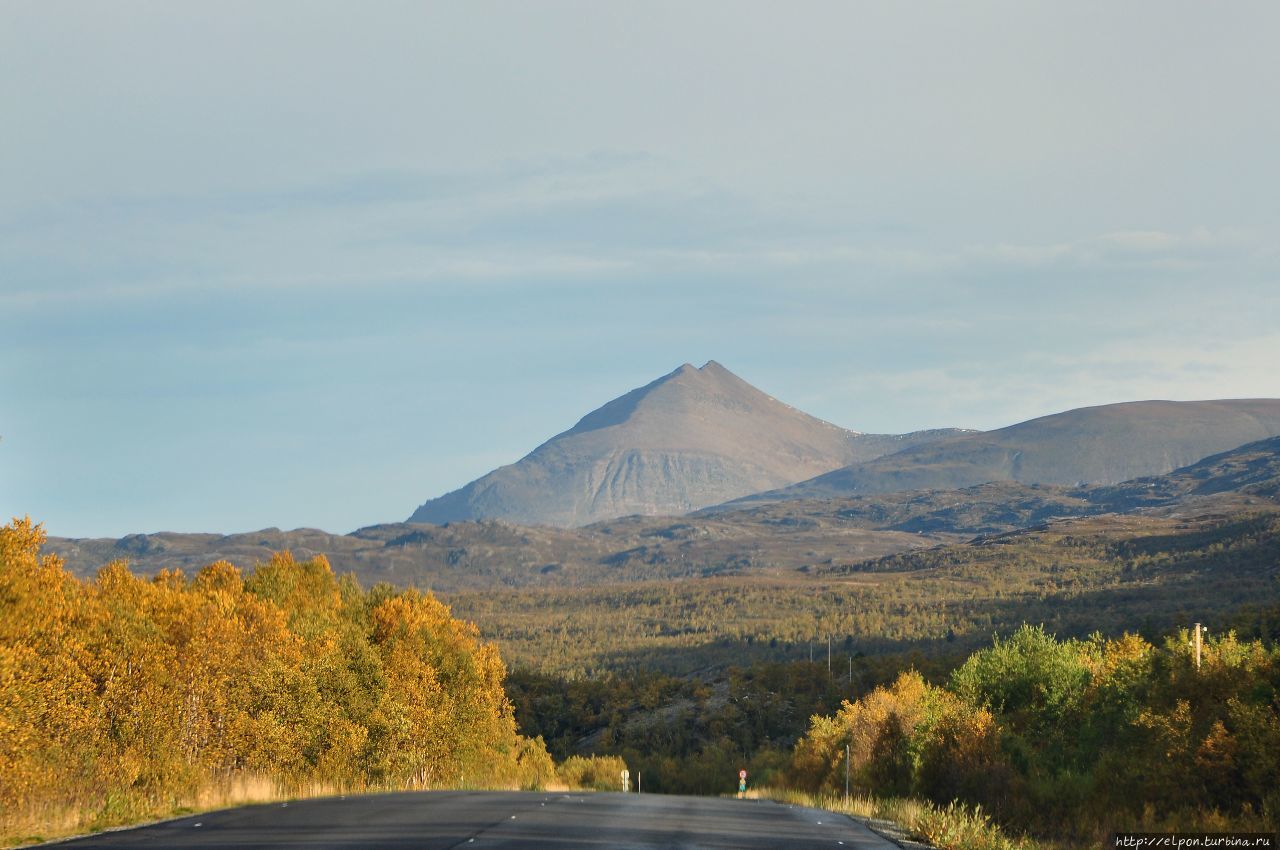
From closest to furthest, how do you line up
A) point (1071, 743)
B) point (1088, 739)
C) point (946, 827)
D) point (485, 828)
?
1. point (485, 828)
2. point (946, 827)
3. point (1088, 739)
4. point (1071, 743)

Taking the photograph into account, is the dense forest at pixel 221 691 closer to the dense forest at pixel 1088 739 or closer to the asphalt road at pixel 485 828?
the asphalt road at pixel 485 828

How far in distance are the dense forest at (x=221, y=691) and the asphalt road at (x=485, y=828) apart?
232cm

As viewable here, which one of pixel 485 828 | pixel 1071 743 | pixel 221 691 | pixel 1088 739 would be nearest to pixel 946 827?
pixel 485 828

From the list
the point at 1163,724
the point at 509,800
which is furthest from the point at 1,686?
the point at 1163,724

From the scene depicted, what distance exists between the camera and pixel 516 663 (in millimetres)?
174375

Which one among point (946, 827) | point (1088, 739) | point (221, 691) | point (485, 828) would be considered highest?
point (221, 691)

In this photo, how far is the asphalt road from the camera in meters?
21.0

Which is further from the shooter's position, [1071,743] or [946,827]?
[1071,743]

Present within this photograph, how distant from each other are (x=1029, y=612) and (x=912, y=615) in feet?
96.2

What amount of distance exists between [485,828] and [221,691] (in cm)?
2352

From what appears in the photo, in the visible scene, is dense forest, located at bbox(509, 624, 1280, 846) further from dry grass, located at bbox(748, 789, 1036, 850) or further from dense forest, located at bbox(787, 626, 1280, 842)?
dry grass, located at bbox(748, 789, 1036, 850)

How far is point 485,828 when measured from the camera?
23.6 m

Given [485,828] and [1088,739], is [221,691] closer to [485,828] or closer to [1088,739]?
[485,828]

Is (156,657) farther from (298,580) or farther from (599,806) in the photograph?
(298,580)
